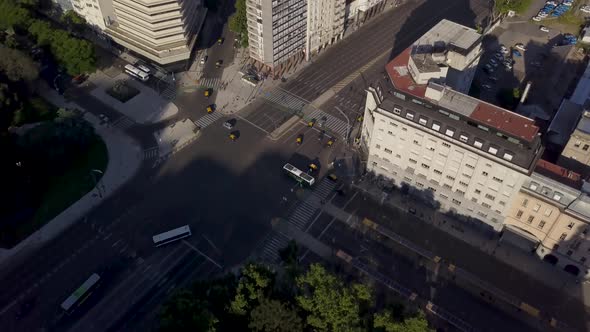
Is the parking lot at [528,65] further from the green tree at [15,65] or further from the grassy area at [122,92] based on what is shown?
the green tree at [15,65]

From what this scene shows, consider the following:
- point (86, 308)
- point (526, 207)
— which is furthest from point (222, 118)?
point (526, 207)

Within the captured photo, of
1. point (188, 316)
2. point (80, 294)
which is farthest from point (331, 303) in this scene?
point (80, 294)

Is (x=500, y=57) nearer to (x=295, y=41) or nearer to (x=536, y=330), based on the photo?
(x=295, y=41)

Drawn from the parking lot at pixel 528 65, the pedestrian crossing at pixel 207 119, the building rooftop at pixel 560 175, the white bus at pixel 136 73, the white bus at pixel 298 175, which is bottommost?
the pedestrian crossing at pixel 207 119

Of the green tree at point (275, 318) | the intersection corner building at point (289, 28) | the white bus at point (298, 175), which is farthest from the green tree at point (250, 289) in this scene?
the intersection corner building at point (289, 28)

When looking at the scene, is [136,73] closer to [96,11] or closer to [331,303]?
[96,11]

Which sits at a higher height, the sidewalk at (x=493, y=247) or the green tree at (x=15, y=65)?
the green tree at (x=15, y=65)
